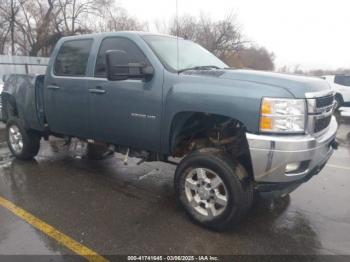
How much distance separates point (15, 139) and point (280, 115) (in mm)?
4721

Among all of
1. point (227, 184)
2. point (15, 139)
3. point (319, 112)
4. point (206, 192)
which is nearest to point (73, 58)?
point (15, 139)

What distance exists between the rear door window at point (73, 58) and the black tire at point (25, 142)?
132cm

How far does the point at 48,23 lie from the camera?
3225 centimetres

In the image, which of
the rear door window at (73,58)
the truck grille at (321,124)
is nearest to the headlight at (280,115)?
the truck grille at (321,124)

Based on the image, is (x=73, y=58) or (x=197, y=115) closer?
(x=197, y=115)

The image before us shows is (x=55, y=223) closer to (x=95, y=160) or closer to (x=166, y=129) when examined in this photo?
(x=166, y=129)

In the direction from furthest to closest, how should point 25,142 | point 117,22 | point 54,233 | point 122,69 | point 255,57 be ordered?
1. point 255,57
2. point 117,22
3. point 25,142
4. point 122,69
5. point 54,233

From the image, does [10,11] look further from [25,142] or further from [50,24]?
[25,142]

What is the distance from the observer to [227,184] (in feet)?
10.7

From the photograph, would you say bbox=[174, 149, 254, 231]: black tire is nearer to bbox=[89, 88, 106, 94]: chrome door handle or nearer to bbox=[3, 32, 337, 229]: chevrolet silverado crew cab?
bbox=[3, 32, 337, 229]: chevrolet silverado crew cab

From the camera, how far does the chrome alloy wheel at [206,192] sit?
3.38 metres

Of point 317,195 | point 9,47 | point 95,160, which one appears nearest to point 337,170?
point 317,195

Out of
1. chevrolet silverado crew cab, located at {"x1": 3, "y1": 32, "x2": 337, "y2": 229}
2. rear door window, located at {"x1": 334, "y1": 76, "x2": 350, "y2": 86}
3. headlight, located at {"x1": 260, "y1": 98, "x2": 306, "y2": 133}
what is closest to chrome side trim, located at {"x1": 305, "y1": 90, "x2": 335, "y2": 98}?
chevrolet silverado crew cab, located at {"x1": 3, "y1": 32, "x2": 337, "y2": 229}

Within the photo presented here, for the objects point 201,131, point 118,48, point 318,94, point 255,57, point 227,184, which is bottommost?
point 227,184
